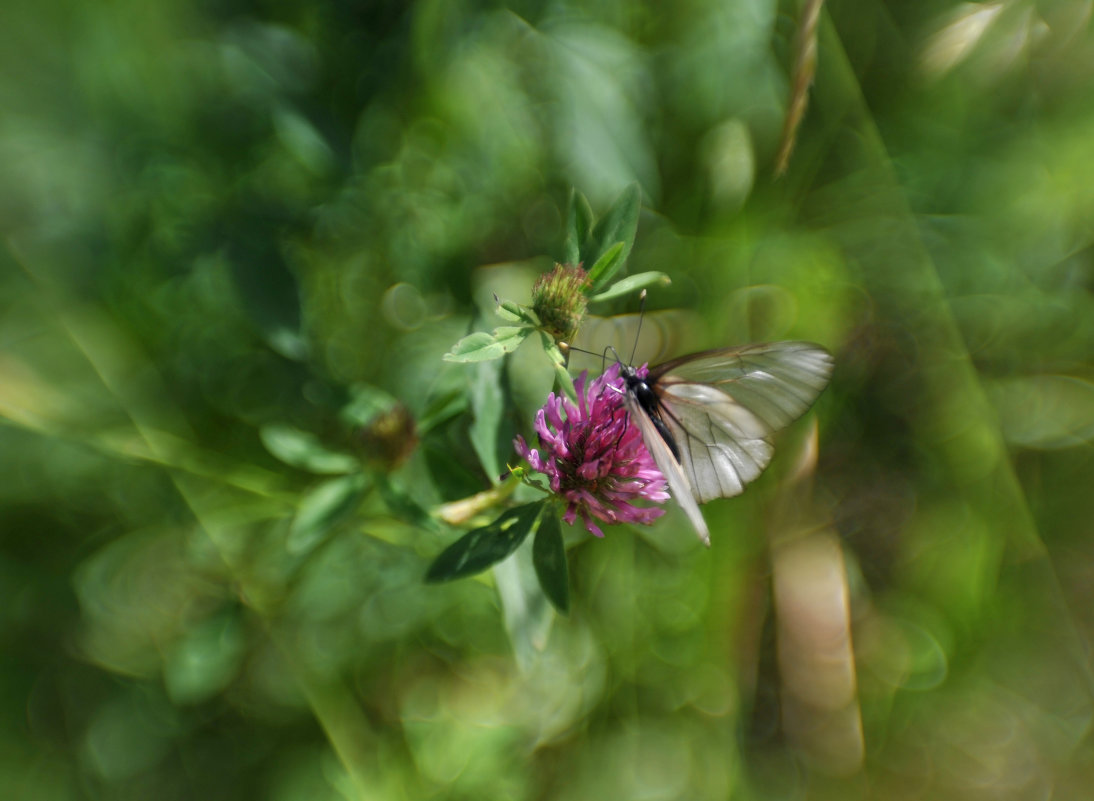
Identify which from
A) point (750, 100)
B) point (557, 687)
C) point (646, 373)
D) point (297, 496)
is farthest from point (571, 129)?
point (557, 687)

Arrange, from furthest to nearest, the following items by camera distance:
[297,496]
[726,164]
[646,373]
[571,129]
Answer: [726,164] < [571,129] < [297,496] < [646,373]

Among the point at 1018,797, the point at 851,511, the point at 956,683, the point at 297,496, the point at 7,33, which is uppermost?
the point at 7,33

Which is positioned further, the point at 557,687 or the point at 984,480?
the point at 984,480

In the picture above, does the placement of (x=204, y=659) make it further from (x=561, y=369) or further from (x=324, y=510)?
(x=561, y=369)

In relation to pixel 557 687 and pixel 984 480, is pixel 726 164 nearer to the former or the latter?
pixel 984 480

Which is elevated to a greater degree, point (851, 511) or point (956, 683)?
point (851, 511)

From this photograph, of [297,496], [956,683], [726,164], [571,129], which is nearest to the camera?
[297,496]

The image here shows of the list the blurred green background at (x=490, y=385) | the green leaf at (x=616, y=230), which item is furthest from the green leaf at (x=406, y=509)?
the green leaf at (x=616, y=230)

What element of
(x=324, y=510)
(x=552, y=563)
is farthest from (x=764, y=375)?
Result: (x=324, y=510)
